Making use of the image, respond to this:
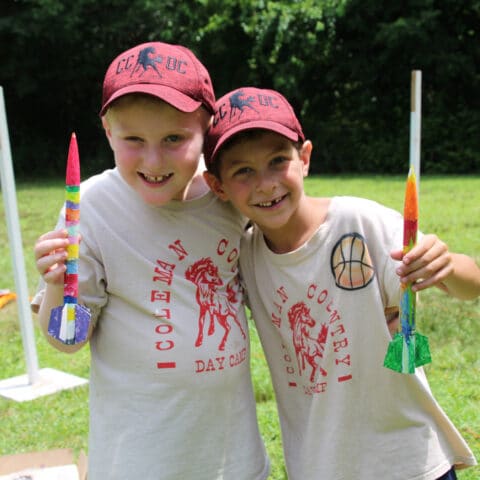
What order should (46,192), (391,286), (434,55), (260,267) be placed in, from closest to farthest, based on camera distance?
(391,286)
(260,267)
(46,192)
(434,55)

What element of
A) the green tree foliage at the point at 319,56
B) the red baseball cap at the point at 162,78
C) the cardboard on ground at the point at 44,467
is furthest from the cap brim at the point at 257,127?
the green tree foliage at the point at 319,56

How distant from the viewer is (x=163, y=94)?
164 centimetres

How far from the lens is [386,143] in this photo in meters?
16.9

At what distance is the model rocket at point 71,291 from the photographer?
1.58 m

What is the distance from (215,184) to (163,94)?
324 millimetres

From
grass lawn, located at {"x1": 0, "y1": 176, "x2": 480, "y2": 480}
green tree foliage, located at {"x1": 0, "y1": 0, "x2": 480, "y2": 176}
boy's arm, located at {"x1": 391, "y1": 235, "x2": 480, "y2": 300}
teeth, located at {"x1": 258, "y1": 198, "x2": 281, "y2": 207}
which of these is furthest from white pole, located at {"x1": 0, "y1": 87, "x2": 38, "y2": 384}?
green tree foliage, located at {"x1": 0, "y1": 0, "x2": 480, "y2": 176}

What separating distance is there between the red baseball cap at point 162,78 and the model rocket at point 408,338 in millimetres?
556

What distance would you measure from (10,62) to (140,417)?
1916 cm

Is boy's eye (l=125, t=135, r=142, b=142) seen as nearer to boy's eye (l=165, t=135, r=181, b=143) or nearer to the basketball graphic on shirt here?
boy's eye (l=165, t=135, r=181, b=143)

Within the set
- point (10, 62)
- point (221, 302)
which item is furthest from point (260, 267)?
point (10, 62)

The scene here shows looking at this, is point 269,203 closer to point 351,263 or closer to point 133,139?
point 351,263

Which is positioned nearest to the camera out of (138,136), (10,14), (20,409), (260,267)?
(138,136)

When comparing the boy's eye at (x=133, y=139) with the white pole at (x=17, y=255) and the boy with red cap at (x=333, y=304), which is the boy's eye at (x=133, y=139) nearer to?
the boy with red cap at (x=333, y=304)

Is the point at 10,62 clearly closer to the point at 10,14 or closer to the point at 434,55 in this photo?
the point at 10,14
